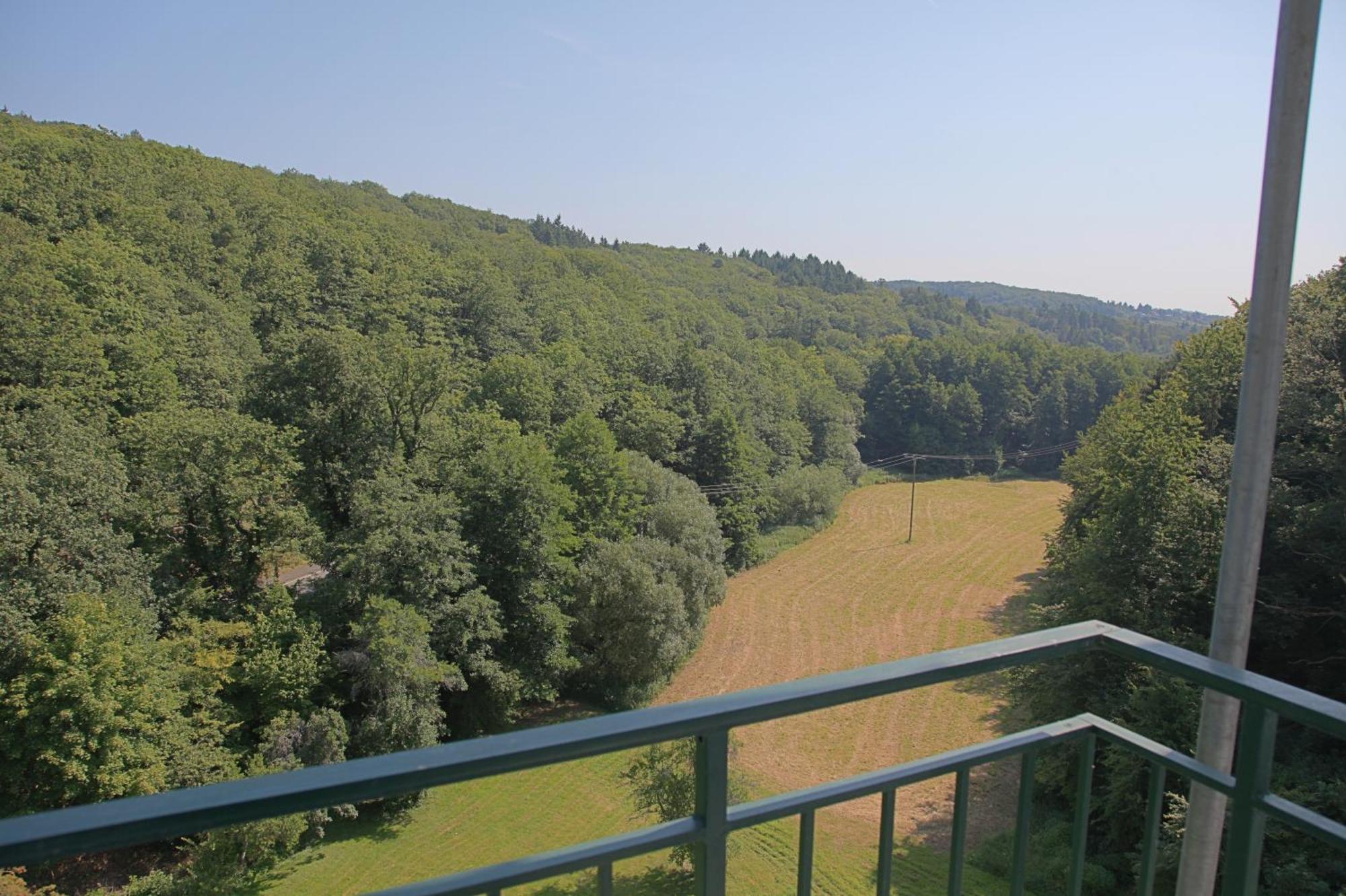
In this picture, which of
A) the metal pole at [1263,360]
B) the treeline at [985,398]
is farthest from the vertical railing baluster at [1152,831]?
the treeline at [985,398]

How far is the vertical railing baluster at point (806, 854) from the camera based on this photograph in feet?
5.32

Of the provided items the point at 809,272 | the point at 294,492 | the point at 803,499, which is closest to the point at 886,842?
the point at 294,492

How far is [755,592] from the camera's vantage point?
99.6 feet

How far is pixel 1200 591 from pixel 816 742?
8712 millimetres

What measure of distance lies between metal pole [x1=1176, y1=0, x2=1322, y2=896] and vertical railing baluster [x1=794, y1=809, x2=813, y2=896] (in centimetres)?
104

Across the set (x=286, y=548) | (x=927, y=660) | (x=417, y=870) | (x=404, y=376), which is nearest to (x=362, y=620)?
(x=286, y=548)

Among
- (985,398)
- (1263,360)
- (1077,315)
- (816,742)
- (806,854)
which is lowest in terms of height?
(816,742)

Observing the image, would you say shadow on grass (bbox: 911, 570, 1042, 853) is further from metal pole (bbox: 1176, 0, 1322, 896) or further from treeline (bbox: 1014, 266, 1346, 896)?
metal pole (bbox: 1176, 0, 1322, 896)

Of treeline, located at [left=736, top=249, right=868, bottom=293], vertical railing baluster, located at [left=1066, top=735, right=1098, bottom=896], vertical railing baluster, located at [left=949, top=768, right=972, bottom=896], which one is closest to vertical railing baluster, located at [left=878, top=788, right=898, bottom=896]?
vertical railing baluster, located at [left=949, top=768, right=972, bottom=896]

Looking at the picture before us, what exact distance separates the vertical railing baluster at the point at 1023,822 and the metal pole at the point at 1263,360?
0.44 meters

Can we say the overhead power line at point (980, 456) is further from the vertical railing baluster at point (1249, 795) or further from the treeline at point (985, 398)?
the vertical railing baluster at point (1249, 795)

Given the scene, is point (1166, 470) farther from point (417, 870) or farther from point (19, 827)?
point (19, 827)

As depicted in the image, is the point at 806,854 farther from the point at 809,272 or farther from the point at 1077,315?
the point at 1077,315

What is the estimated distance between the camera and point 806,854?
5.50ft
